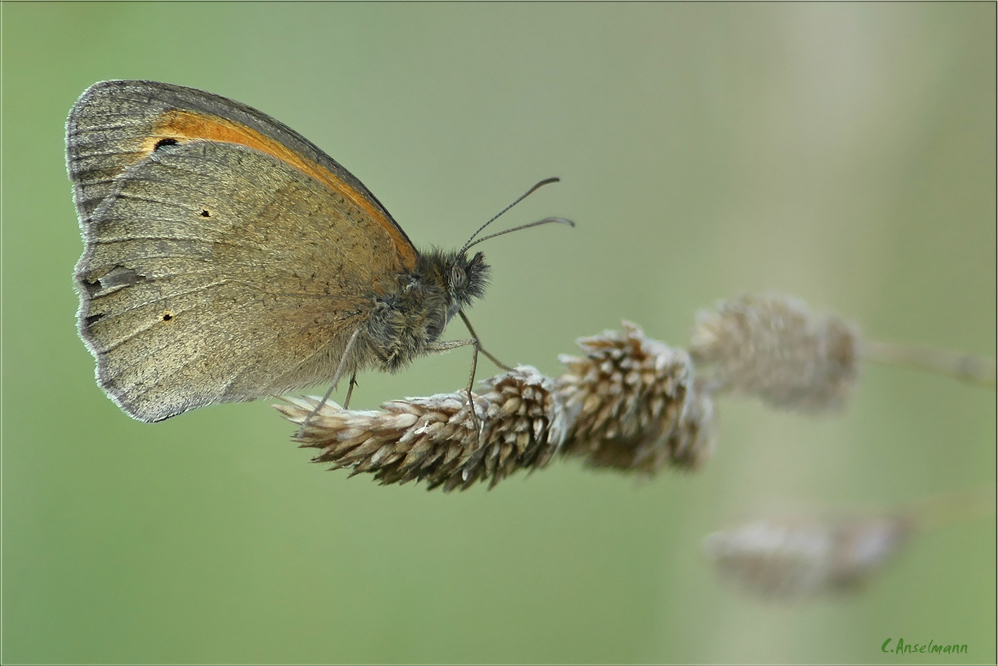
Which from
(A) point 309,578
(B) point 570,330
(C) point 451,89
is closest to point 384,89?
(C) point 451,89

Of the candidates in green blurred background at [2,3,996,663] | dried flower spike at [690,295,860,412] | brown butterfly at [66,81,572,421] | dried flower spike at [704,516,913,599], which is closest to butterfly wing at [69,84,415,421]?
brown butterfly at [66,81,572,421]

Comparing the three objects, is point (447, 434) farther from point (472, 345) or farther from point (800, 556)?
point (800, 556)

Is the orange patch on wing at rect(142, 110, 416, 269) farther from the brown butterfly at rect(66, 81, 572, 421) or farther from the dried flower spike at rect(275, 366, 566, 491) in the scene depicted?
the dried flower spike at rect(275, 366, 566, 491)

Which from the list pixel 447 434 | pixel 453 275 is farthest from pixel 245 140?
pixel 447 434

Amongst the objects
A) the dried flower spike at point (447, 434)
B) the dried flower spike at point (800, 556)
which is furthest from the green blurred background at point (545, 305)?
the dried flower spike at point (447, 434)

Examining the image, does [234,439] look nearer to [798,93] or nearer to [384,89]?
[384,89]

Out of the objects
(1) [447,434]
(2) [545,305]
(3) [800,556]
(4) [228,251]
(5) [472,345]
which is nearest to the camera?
(1) [447,434]

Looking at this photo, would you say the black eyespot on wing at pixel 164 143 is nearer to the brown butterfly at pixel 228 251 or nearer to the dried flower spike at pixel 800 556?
the brown butterfly at pixel 228 251
